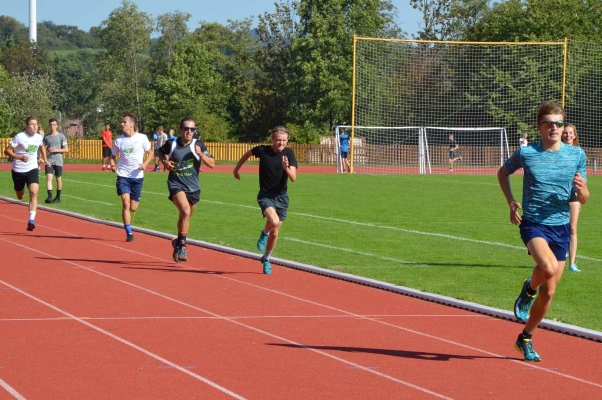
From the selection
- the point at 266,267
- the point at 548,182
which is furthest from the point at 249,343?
the point at 266,267

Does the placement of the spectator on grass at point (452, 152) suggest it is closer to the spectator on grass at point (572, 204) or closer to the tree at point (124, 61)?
the spectator on grass at point (572, 204)

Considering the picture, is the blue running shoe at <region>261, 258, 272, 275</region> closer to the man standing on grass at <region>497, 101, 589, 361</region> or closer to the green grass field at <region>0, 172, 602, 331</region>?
the green grass field at <region>0, 172, 602, 331</region>

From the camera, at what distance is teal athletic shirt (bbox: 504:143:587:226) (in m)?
7.47

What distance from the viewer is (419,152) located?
46.6 metres

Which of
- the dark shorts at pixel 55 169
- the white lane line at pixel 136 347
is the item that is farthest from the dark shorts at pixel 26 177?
the white lane line at pixel 136 347

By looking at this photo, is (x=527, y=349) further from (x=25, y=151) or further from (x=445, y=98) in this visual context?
(x=445, y=98)

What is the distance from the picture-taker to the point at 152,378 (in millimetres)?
6746

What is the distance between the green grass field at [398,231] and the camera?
11656 mm

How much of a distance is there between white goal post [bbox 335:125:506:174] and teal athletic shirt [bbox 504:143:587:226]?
123 ft

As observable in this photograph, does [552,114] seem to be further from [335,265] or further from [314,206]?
[314,206]

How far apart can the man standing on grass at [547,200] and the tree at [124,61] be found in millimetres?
82842

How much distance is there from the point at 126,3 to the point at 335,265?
272ft

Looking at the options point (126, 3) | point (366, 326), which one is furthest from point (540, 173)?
point (126, 3)

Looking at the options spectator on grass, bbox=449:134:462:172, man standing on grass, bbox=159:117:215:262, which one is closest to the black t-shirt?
man standing on grass, bbox=159:117:215:262
